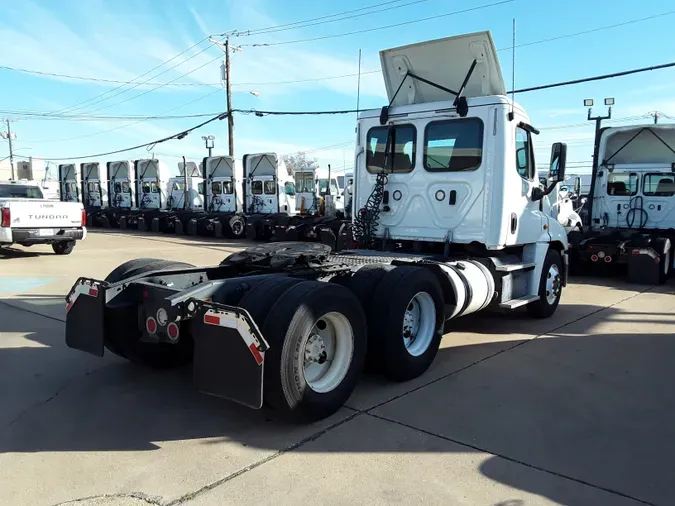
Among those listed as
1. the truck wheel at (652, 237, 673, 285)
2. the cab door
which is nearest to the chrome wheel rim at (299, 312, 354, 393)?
the cab door

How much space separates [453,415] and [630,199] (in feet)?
35.2

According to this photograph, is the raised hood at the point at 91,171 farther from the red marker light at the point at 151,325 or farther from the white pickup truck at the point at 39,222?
the red marker light at the point at 151,325

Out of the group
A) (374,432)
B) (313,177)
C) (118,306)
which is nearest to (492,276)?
(374,432)

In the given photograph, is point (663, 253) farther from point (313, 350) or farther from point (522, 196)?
point (313, 350)

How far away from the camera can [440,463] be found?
3512 millimetres

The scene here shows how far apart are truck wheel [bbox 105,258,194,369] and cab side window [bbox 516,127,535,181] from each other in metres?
4.16

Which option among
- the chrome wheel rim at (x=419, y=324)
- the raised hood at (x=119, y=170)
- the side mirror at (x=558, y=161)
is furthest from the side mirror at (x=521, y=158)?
the raised hood at (x=119, y=170)

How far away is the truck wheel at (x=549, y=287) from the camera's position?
755 cm

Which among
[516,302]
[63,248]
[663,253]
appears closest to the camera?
[516,302]

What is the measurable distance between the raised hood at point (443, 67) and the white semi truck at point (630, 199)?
251 inches

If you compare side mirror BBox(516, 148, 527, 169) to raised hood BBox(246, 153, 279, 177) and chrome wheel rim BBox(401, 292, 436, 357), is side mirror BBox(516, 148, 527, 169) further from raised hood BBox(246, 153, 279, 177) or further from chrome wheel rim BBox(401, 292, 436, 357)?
raised hood BBox(246, 153, 279, 177)

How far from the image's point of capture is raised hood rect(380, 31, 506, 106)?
6.54m

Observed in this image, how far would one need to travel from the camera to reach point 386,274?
16.4 ft

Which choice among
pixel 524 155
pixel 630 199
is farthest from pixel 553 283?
pixel 630 199
